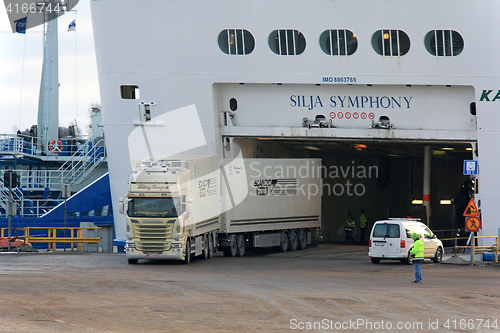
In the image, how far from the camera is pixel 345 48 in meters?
23.2

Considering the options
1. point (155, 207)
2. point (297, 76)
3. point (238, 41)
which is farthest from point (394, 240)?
point (238, 41)

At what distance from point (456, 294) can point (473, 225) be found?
27.1ft

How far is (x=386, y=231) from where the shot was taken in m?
22.2

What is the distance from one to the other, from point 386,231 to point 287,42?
24.2 ft

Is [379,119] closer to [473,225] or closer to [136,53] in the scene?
[473,225]

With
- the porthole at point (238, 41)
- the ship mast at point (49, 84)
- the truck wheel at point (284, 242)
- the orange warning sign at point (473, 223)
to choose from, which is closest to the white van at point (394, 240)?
the orange warning sign at point (473, 223)

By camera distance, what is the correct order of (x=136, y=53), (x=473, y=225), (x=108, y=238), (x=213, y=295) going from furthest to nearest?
(x=108, y=238), (x=136, y=53), (x=473, y=225), (x=213, y=295)

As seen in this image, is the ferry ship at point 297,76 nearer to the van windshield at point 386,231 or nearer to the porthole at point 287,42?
the porthole at point 287,42

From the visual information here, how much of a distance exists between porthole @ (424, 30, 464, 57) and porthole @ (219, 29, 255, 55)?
6083 mm

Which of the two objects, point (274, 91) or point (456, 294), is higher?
point (274, 91)

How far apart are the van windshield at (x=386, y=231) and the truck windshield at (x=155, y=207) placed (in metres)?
6.78

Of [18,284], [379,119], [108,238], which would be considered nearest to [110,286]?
[18,284]

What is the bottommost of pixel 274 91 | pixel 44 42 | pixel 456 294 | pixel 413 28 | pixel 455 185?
pixel 456 294

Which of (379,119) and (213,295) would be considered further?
(379,119)
